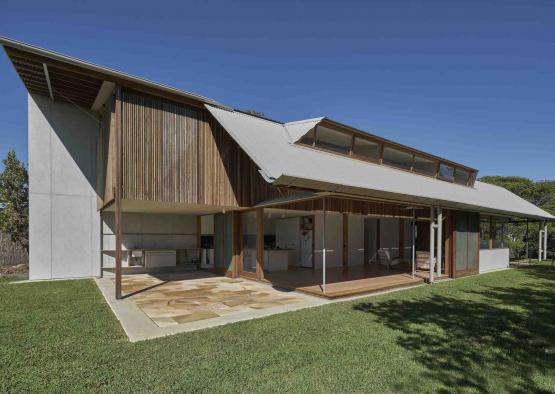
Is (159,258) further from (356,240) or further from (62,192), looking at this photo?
(356,240)

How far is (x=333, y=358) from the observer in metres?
4.34

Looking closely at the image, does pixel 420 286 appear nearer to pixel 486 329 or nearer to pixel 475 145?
pixel 486 329

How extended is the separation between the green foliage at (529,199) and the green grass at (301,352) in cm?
1770

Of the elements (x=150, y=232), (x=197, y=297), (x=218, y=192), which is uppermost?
(x=218, y=192)

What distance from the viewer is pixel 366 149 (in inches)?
504

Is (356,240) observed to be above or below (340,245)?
above

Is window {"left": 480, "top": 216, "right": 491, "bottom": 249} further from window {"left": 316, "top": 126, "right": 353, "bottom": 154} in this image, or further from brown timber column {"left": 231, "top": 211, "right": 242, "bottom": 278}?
brown timber column {"left": 231, "top": 211, "right": 242, "bottom": 278}

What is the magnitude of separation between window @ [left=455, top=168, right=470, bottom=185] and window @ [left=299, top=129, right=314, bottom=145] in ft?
31.2

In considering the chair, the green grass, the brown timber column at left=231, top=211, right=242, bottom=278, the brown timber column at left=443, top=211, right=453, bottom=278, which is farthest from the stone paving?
the brown timber column at left=443, top=211, right=453, bottom=278

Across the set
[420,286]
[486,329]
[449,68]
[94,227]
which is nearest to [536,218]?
[449,68]

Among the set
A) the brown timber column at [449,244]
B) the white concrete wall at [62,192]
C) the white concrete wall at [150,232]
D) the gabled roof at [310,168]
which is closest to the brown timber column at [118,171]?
the gabled roof at [310,168]

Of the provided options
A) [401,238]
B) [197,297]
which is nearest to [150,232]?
[197,297]

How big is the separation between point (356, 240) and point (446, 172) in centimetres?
564

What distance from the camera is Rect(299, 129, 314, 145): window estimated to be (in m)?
11.0
